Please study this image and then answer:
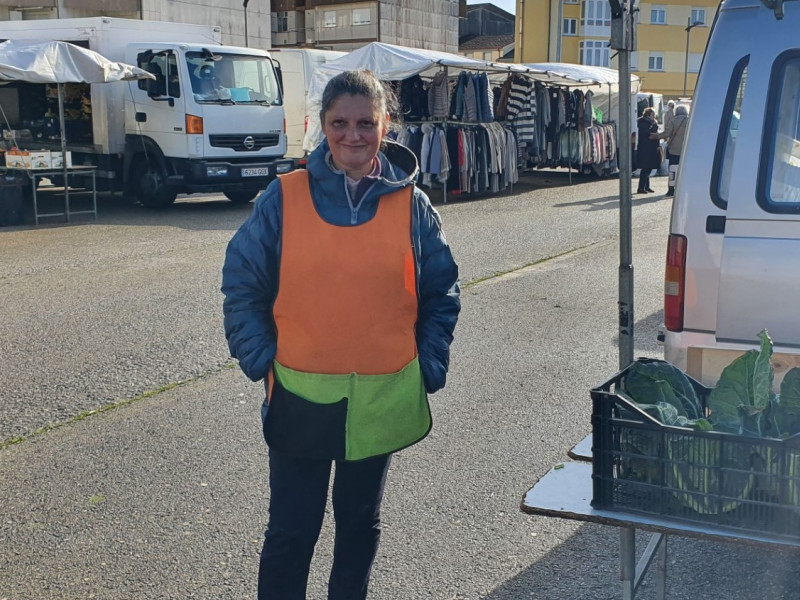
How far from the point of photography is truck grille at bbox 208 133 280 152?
634 inches

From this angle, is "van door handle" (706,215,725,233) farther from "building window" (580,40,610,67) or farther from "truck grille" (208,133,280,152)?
"building window" (580,40,610,67)

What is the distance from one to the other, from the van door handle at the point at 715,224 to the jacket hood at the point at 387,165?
5.38ft

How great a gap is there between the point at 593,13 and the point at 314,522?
78.1 metres

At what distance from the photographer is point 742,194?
4109 mm

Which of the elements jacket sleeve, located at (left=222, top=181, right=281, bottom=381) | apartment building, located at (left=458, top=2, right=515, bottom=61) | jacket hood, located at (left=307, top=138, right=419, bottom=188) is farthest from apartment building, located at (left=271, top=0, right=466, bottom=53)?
jacket sleeve, located at (left=222, top=181, right=281, bottom=381)

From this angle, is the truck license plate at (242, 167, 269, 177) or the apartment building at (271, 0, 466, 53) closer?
the truck license plate at (242, 167, 269, 177)

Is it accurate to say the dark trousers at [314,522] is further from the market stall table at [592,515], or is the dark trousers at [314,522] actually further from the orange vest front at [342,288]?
the market stall table at [592,515]

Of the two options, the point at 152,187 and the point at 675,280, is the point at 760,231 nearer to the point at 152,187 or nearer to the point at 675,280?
the point at 675,280

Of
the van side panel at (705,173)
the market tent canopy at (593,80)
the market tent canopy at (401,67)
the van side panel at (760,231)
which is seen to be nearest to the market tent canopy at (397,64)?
the market tent canopy at (401,67)

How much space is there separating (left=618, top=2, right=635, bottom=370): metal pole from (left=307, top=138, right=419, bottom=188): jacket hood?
2.42 ft

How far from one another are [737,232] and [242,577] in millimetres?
2425

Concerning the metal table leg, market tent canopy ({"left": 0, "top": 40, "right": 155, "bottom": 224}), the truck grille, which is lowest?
the metal table leg

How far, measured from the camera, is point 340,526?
3.09 meters

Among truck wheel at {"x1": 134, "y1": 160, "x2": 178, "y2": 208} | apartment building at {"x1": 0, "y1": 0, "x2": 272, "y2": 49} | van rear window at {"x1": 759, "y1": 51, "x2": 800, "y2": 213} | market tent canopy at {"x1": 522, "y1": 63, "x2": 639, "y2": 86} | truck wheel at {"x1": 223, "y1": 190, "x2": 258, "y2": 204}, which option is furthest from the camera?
apartment building at {"x1": 0, "y1": 0, "x2": 272, "y2": 49}
